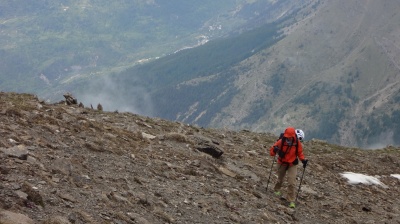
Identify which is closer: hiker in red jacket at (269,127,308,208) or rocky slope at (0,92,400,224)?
rocky slope at (0,92,400,224)

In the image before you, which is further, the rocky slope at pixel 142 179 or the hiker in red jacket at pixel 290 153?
the hiker in red jacket at pixel 290 153

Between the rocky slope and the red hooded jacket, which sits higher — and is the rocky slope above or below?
below

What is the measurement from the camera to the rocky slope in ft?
41.6

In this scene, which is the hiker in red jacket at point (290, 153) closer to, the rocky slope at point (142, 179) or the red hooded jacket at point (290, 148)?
the red hooded jacket at point (290, 148)

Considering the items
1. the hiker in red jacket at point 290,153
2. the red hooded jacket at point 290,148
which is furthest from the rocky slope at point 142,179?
the red hooded jacket at point 290,148

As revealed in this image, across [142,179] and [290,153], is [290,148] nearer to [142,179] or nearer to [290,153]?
[290,153]

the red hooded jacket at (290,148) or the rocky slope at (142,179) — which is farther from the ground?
the red hooded jacket at (290,148)

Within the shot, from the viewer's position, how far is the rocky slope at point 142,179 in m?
12.7

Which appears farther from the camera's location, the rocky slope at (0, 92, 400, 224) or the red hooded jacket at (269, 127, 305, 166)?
the red hooded jacket at (269, 127, 305, 166)

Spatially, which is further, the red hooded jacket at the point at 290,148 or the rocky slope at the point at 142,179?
the red hooded jacket at the point at 290,148

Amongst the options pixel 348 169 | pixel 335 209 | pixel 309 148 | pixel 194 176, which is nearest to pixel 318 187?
pixel 335 209

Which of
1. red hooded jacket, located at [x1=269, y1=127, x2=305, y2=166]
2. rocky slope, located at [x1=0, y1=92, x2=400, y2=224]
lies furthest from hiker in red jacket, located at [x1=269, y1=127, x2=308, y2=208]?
rocky slope, located at [x1=0, y1=92, x2=400, y2=224]

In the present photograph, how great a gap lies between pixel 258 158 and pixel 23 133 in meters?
13.5

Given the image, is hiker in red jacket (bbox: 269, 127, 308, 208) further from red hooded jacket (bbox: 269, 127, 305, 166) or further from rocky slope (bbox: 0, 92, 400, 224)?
rocky slope (bbox: 0, 92, 400, 224)
